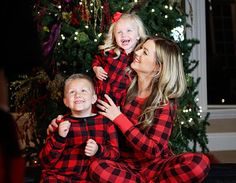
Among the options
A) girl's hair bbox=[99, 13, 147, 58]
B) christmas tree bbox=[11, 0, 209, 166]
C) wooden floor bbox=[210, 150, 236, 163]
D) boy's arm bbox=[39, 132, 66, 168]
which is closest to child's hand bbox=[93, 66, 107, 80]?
girl's hair bbox=[99, 13, 147, 58]

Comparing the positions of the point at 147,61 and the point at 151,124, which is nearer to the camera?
the point at 151,124

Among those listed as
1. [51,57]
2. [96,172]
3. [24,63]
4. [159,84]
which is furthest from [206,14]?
[24,63]

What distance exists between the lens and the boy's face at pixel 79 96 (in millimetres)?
2695

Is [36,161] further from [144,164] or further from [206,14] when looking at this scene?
[206,14]

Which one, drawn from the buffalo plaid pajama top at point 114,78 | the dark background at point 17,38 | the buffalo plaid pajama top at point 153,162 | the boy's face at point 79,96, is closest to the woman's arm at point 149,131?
the buffalo plaid pajama top at point 153,162

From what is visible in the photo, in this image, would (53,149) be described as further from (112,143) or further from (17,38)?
(17,38)

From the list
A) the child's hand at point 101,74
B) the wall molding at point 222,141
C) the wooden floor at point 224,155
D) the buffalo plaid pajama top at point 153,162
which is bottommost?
the wooden floor at point 224,155

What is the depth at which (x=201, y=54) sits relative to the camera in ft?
16.6

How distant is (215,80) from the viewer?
5.51 metres

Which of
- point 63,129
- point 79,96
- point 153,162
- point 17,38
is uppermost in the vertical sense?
point 17,38

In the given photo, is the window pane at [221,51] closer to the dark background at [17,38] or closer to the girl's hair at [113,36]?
the girl's hair at [113,36]

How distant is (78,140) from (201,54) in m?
2.65

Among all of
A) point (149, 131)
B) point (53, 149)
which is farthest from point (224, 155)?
point (53, 149)

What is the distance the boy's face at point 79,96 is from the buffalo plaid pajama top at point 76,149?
0.04 meters
